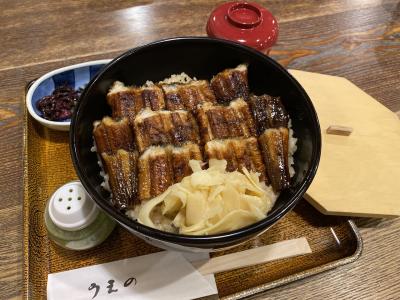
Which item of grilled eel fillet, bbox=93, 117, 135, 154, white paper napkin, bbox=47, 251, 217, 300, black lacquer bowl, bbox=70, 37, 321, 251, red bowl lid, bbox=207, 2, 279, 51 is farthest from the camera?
red bowl lid, bbox=207, 2, 279, 51

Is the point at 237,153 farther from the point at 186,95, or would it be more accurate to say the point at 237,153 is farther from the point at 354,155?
the point at 354,155

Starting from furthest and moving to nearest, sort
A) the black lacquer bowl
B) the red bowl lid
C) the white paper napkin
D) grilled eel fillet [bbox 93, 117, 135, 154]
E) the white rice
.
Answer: the red bowl lid, the white rice, grilled eel fillet [bbox 93, 117, 135, 154], the white paper napkin, the black lacquer bowl

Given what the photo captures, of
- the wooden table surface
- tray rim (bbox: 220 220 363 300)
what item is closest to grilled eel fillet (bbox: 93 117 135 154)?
the wooden table surface

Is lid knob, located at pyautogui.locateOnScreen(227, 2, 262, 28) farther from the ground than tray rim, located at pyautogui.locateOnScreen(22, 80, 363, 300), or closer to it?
farther from the ground

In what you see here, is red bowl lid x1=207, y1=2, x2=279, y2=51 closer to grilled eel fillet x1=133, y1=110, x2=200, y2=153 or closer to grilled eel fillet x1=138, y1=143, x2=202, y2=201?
grilled eel fillet x1=133, y1=110, x2=200, y2=153

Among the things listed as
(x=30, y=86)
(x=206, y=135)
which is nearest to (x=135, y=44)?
(x=30, y=86)

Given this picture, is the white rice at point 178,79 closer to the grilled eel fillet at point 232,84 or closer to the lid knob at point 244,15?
the grilled eel fillet at point 232,84

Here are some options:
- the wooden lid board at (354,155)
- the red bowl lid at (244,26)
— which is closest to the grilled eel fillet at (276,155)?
the wooden lid board at (354,155)
